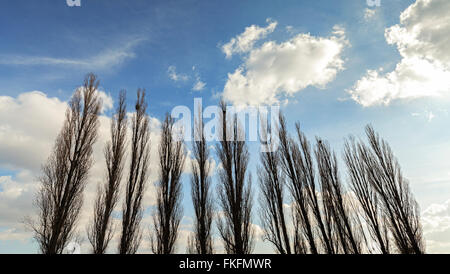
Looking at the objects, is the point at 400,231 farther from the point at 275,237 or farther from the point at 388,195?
the point at 275,237

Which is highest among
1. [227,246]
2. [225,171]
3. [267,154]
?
[267,154]

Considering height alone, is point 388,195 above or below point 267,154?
below

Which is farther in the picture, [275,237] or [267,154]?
[267,154]

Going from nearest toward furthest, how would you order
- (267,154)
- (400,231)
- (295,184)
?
(400,231), (295,184), (267,154)

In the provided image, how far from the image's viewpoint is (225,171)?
12672 millimetres

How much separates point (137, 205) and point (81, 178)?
9.95 feet

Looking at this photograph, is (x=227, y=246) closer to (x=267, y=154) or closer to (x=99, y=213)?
(x=267, y=154)
